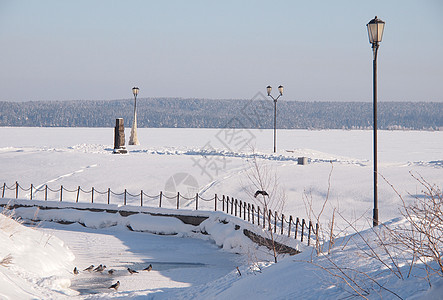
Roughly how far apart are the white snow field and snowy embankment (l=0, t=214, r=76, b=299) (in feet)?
0.12

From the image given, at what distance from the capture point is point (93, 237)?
16.7m

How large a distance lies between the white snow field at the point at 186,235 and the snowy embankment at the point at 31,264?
0.04 meters

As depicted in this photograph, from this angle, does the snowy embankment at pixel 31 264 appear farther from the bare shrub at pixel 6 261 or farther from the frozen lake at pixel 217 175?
the frozen lake at pixel 217 175

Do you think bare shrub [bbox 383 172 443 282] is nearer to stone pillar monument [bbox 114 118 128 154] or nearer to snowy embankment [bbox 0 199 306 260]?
snowy embankment [bbox 0 199 306 260]

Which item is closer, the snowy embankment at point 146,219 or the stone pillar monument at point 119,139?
the snowy embankment at point 146,219

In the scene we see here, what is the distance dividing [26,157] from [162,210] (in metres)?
13.8

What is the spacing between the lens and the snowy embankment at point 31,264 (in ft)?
30.6

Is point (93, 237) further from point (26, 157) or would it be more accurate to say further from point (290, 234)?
point (26, 157)

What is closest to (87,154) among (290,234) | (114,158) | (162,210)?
(114,158)

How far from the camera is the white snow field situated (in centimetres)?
683

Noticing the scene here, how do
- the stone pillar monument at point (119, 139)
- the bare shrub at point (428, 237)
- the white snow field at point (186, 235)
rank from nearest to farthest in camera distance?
the bare shrub at point (428, 237)
the white snow field at point (186, 235)
the stone pillar monument at point (119, 139)

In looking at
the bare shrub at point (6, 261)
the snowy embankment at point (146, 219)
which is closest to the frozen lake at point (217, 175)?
the snowy embankment at point (146, 219)

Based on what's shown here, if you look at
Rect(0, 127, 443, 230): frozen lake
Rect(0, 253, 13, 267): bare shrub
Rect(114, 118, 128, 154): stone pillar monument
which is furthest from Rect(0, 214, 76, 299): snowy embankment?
Rect(114, 118, 128, 154): stone pillar monument

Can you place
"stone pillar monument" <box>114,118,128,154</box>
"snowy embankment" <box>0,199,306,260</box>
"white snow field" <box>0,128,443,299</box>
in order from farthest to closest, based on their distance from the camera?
"stone pillar monument" <box>114,118,128,154</box> → "snowy embankment" <box>0,199,306,260</box> → "white snow field" <box>0,128,443,299</box>
